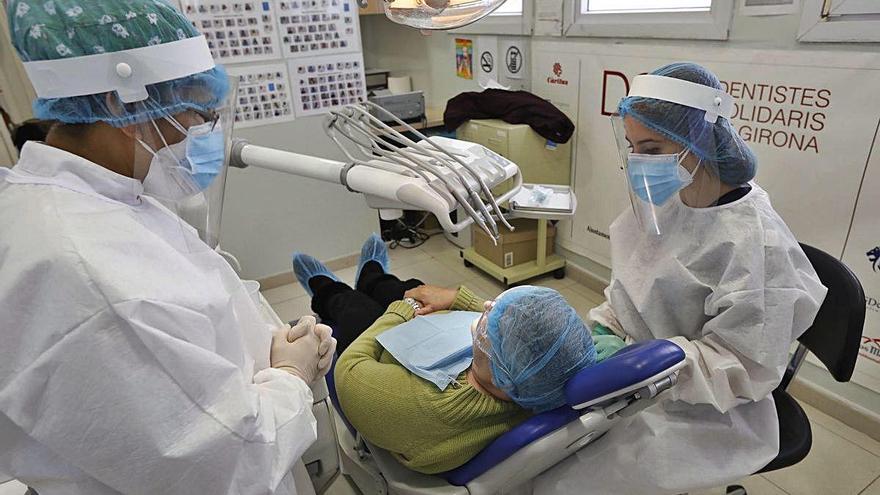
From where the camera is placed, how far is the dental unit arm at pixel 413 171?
87 cm

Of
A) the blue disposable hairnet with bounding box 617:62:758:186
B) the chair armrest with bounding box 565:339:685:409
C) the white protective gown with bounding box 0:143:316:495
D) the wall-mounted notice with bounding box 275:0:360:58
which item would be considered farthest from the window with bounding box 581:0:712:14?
the white protective gown with bounding box 0:143:316:495

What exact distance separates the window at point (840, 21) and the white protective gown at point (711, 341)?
83cm

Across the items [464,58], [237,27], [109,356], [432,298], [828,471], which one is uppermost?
[237,27]

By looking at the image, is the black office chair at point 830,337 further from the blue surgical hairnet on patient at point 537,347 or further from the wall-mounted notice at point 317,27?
the wall-mounted notice at point 317,27

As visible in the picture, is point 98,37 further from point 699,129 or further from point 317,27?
point 317,27

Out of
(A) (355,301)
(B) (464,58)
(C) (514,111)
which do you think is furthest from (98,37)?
(B) (464,58)

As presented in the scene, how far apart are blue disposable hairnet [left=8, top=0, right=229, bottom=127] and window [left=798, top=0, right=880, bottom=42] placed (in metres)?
1.89

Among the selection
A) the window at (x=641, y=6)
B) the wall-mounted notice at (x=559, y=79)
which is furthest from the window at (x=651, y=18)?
the wall-mounted notice at (x=559, y=79)

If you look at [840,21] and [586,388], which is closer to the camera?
[586,388]

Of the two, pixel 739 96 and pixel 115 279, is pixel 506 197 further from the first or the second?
pixel 739 96

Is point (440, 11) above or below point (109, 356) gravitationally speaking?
above

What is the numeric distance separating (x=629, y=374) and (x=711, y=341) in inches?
14.1

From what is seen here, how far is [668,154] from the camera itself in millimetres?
1156

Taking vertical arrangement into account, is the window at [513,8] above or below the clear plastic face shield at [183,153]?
above
